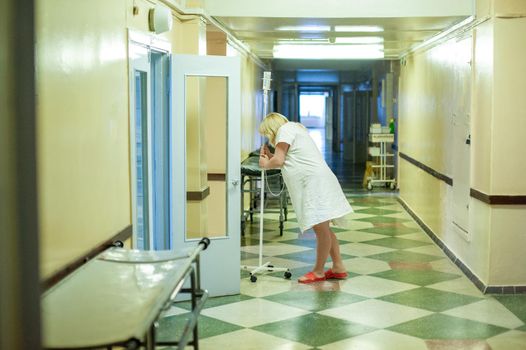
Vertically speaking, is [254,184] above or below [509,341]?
above

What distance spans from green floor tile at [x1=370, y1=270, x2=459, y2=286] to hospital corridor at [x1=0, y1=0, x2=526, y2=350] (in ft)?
0.08

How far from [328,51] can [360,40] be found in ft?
3.83

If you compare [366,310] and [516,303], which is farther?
[516,303]

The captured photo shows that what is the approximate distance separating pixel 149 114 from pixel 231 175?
0.87 m

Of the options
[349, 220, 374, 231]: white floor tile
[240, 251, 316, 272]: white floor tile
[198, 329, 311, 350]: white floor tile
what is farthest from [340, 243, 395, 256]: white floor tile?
[198, 329, 311, 350]: white floor tile

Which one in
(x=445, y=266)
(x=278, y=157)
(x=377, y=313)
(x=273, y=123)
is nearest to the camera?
(x=377, y=313)

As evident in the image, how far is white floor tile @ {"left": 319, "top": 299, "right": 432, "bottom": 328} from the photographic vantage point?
5.06 meters

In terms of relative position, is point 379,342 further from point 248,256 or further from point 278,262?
point 248,256

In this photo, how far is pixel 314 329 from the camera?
4.90 metres

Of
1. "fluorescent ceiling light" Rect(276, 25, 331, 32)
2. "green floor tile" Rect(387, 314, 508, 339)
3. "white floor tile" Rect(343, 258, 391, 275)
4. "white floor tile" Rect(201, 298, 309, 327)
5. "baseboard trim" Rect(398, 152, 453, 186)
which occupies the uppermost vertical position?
"fluorescent ceiling light" Rect(276, 25, 331, 32)

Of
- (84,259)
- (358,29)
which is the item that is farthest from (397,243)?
(84,259)

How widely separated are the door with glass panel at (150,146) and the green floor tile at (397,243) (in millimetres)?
2965

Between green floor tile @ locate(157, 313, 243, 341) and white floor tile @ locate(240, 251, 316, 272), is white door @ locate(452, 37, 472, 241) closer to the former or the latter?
white floor tile @ locate(240, 251, 316, 272)

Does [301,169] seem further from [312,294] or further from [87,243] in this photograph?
[87,243]
